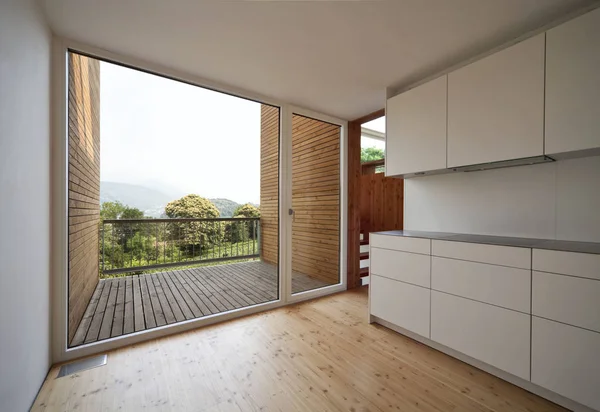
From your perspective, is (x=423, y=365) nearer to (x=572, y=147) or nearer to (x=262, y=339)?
(x=262, y=339)

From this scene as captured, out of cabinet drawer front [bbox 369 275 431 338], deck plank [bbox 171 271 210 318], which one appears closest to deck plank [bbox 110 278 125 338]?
deck plank [bbox 171 271 210 318]

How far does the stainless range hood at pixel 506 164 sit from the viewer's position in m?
1.74

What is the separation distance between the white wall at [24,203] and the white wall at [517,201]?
9.92ft

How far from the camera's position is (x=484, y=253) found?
5.69 feet

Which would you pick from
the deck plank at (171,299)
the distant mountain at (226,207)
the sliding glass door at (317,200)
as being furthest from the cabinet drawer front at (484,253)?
the distant mountain at (226,207)

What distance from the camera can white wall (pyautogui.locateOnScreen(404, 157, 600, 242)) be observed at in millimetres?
1655

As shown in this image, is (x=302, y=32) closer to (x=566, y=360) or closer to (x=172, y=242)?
(x=566, y=360)

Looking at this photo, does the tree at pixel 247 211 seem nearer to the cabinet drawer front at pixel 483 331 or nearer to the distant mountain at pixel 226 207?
the distant mountain at pixel 226 207

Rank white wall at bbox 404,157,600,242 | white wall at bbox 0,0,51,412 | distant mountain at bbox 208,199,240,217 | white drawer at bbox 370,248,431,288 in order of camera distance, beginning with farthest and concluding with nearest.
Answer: distant mountain at bbox 208,199,240,217 → white drawer at bbox 370,248,431,288 → white wall at bbox 404,157,600,242 → white wall at bbox 0,0,51,412

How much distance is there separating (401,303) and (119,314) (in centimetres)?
301

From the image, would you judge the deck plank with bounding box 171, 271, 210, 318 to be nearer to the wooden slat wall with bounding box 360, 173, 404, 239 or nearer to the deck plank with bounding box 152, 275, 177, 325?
the deck plank with bounding box 152, 275, 177, 325

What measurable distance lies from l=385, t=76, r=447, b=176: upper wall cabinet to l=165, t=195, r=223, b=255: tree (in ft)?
12.1

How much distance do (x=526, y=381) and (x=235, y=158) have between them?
16.5 feet

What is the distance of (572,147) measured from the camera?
149cm
